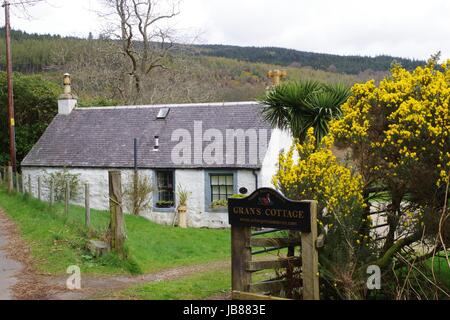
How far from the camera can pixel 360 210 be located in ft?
26.8

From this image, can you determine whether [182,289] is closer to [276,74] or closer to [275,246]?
[275,246]

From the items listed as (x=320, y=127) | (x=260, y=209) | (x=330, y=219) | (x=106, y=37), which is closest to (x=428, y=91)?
(x=330, y=219)

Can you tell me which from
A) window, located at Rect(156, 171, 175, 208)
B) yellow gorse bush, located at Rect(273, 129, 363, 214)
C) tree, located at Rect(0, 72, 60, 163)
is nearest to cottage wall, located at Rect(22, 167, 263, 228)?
window, located at Rect(156, 171, 175, 208)

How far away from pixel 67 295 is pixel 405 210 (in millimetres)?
5596

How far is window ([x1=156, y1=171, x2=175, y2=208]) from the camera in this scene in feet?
73.4

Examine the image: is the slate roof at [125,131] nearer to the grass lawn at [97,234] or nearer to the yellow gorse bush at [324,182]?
the grass lawn at [97,234]

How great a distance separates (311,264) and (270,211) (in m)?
0.90

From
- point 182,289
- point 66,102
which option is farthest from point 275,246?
point 66,102

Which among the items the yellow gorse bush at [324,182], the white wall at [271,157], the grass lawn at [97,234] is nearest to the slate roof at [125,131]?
the white wall at [271,157]

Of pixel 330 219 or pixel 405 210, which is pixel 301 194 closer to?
pixel 330 219

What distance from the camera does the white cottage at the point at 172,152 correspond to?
21.5 metres

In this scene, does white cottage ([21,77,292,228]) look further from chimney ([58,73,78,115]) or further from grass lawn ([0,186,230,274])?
grass lawn ([0,186,230,274])

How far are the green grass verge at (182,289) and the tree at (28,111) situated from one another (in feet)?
68.8

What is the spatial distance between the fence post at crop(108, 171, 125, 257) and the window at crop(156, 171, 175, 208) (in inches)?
404
